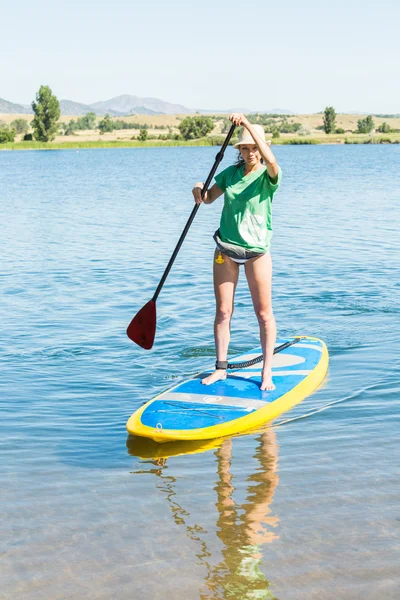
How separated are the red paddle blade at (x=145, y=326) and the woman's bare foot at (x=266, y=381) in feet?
3.76

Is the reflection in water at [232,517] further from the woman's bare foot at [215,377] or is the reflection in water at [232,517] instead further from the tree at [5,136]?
the tree at [5,136]

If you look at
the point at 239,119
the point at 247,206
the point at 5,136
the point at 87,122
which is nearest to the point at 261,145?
the point at 239,119

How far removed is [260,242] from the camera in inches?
245

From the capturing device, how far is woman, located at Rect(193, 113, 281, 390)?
5965 mm

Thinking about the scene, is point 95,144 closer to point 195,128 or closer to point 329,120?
point 195,128

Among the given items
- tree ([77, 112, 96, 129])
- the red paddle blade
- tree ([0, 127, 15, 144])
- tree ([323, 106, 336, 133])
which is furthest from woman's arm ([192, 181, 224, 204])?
tree ([77, 112, 96, 129])

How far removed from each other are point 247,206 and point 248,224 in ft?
0.48

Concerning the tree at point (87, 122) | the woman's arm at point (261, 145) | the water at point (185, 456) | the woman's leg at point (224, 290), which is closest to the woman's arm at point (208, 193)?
the woman's leg at point (224, 290)

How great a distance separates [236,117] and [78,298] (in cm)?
667

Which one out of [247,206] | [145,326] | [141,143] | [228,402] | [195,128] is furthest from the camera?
[195,128]

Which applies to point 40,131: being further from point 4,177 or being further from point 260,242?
point 260,242

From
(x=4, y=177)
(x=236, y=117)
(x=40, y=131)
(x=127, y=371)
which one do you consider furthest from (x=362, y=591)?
(x=40, y=131)

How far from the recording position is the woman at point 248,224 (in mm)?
5965

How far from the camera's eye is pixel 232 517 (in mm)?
4777
